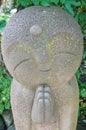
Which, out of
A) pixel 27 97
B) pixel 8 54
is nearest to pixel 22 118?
pixel 27 97

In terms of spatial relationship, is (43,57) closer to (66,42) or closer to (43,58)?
(43,58)

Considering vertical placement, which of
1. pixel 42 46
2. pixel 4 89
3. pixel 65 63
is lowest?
pixel 4 89

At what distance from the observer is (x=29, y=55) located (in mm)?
2336

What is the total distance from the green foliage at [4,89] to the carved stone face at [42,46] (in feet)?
4.05

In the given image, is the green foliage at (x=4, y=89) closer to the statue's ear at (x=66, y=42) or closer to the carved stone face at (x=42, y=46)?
the carved stone face at (x=42, y=46)

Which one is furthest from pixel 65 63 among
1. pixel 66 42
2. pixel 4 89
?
pixel 4 89

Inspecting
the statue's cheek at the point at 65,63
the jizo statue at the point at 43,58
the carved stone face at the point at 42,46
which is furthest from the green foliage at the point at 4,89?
the statue's cheek at the point at 65,63

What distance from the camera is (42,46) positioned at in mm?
2297

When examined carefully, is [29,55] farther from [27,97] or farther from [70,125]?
[70,125]

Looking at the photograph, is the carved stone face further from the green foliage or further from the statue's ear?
the green foliage

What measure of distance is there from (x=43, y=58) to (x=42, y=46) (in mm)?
79

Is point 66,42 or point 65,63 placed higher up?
point 66,42

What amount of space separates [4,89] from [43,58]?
58.0 inches

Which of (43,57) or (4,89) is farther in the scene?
(4,89)
